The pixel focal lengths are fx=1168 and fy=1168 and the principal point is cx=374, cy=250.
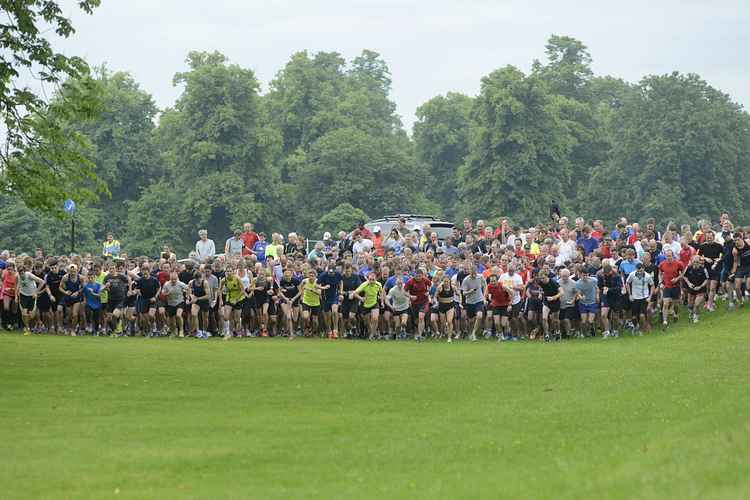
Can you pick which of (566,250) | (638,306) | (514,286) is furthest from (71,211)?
(638,306)

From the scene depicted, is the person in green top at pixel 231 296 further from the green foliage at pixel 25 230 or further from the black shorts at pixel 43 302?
the green foliage at pixel 25 230

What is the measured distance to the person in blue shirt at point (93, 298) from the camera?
3322 centimetres

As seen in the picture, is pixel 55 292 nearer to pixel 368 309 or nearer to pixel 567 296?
pixel 368 309

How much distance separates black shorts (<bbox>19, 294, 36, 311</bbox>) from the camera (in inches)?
1310

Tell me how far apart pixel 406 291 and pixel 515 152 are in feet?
170

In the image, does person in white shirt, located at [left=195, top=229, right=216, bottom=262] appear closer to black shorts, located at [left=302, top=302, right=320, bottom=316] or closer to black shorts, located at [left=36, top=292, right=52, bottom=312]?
black shorts, located at [left=302, top=302, right=320, bottom=316]

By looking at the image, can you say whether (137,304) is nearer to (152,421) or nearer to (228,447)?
(152,421)

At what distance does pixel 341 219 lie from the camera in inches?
3214

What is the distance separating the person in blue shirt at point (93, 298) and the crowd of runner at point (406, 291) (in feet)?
0.09

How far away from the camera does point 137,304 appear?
1310 inches

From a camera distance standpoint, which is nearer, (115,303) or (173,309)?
(173,309)

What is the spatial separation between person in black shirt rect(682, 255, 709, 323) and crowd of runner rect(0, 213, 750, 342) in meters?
0.04

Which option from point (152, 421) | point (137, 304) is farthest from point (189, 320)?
point (152, 421)

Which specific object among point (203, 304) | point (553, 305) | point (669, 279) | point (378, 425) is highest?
point (669, 279)
